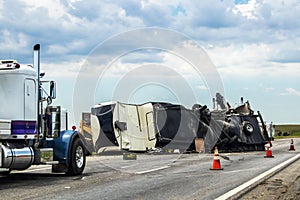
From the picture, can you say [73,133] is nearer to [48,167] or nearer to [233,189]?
[48,167]

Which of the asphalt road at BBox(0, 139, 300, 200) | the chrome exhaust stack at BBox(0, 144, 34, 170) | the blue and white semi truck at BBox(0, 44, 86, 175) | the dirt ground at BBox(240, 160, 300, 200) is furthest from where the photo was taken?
the blue and white semi truck at BBox(0, 44, 86, 175)

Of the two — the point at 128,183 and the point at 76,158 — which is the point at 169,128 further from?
the point at 128,183

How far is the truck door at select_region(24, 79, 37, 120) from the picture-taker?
13.1 m

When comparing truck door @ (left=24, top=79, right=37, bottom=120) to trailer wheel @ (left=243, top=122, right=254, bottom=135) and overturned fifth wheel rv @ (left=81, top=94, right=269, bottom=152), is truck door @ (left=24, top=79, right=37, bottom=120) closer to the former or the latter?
overturned fifth wheel rv @ (left=81, top=94, right=269, bottom=152)

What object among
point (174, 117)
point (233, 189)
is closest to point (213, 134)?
point (174, 117)

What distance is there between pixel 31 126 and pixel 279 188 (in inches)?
242

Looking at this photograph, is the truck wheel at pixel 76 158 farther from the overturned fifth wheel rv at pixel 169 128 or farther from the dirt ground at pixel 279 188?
the overturned fifth wheel rv at pixel 169 128

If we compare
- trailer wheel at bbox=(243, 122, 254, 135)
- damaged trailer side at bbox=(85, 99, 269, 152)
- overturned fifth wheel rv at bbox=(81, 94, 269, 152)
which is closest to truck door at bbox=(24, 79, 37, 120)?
overturned fifth wheel rv at bbox=(81, 94, 269, 152)

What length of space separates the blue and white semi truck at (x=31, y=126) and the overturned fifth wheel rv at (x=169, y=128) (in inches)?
360

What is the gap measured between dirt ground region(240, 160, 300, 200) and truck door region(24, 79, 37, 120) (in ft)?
18.7

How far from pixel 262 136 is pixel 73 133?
18.3 m

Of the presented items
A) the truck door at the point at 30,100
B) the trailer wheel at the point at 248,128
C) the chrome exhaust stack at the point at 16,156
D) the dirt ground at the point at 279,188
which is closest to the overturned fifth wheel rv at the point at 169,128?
the trailer wheel at the point at 248,128

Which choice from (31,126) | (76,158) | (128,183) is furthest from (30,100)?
(128,183)

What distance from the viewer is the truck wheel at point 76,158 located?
14.8 meters
